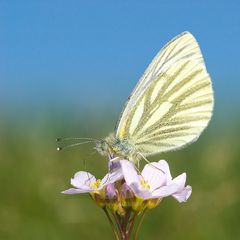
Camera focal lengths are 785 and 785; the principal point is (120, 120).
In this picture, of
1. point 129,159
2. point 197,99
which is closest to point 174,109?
point 197,99

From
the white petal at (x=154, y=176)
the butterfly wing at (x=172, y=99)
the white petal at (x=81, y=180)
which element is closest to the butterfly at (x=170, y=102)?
the butterfly wing at (x=172, y=99)

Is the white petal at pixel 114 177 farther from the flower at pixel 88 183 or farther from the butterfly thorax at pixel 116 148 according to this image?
the butterfly thorax at pixel 116 148

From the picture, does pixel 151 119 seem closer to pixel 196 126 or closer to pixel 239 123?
pixel 196 126

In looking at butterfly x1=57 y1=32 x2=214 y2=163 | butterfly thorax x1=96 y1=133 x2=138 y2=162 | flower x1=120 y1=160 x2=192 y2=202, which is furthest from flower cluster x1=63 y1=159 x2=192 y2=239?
butterfly x1=57 y1=32 x2=214 y2=163

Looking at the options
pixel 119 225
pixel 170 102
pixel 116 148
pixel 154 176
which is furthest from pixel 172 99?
pixel 119 225

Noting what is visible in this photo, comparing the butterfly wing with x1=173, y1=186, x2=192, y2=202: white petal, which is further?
the butterfly wing

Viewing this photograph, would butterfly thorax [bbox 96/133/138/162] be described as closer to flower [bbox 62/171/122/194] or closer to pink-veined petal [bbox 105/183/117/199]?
flower [bbox 62/171/122/194]

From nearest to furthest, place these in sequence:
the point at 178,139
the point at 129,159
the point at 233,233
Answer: the point at 129,159 < the point at 178,139 < the point at 233,233
